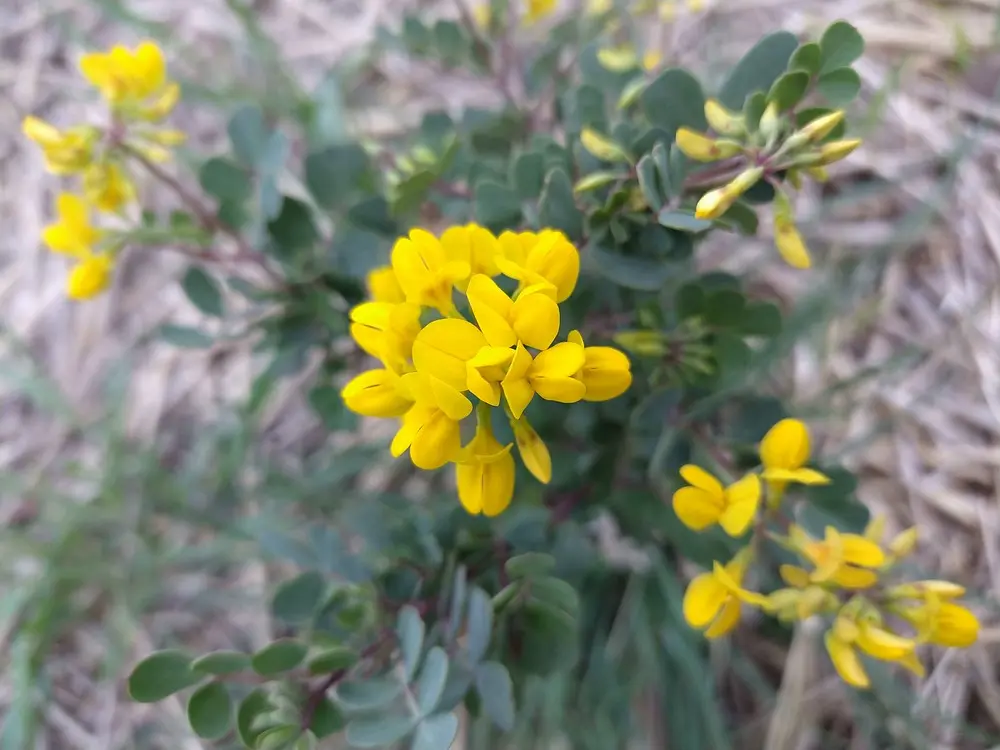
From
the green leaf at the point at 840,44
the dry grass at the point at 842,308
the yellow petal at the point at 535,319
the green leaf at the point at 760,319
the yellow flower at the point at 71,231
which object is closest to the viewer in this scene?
the yellow petal at the point at 535,319

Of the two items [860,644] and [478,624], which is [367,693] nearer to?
[478,624]

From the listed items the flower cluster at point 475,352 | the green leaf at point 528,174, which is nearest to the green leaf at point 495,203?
the green leaf at point 528,174

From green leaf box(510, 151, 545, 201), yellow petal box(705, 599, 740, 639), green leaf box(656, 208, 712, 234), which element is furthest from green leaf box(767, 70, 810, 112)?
yellow petal box(705, 599, 740, 639)

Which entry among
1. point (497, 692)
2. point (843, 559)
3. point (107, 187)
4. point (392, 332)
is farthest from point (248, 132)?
point (843, 559)

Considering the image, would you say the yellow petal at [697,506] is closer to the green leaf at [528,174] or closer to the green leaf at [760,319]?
the green leaf at [760,319]

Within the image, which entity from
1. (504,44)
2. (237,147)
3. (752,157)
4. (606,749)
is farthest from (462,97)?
(606,749)

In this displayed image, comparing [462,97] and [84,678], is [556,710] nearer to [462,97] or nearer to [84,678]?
[84,678]
